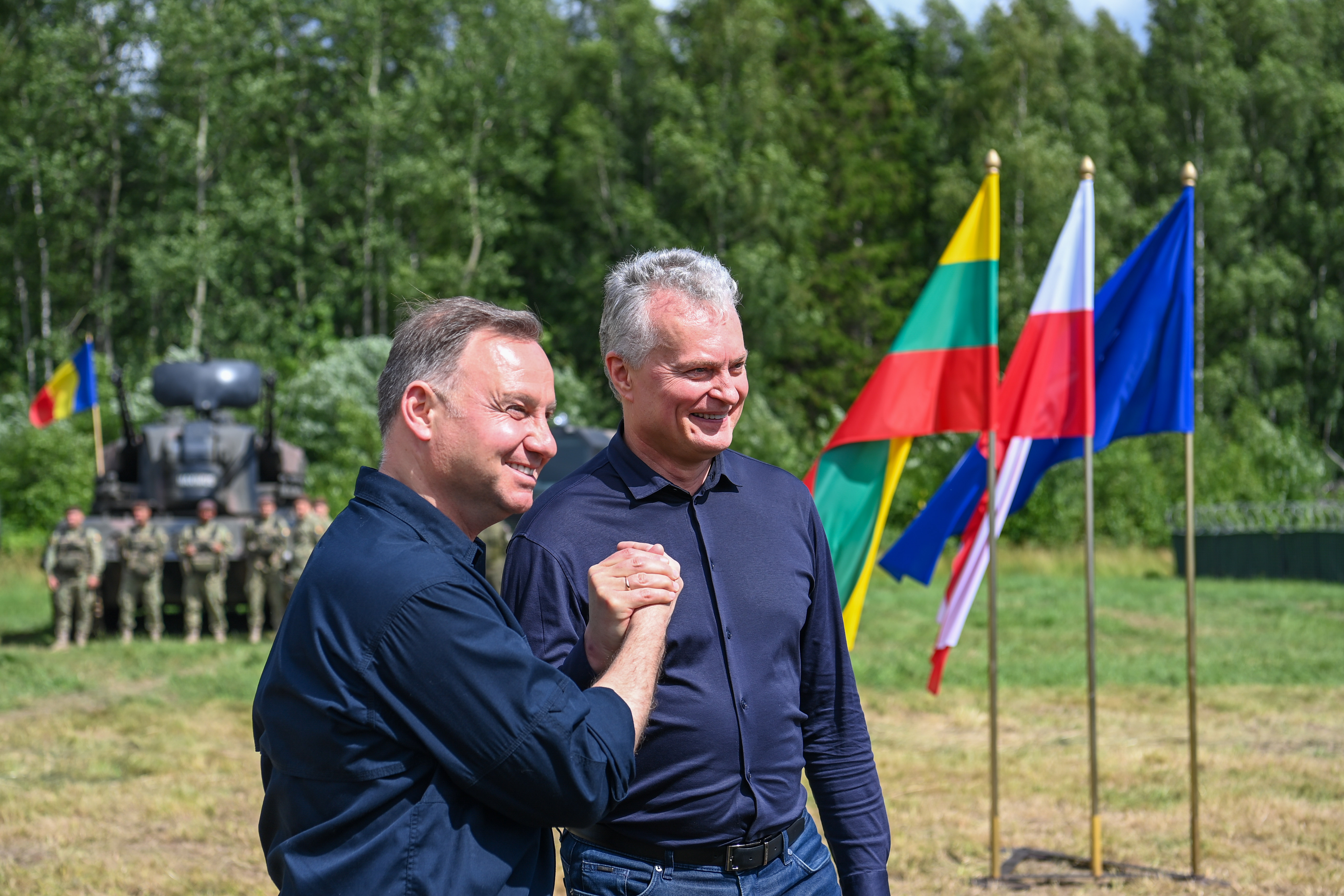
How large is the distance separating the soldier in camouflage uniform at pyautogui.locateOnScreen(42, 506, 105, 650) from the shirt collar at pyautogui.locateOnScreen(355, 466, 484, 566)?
13.4 metres

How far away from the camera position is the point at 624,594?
1.96 metres

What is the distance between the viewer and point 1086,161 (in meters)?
5.30

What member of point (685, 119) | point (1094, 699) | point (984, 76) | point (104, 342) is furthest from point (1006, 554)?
point (104, 342)

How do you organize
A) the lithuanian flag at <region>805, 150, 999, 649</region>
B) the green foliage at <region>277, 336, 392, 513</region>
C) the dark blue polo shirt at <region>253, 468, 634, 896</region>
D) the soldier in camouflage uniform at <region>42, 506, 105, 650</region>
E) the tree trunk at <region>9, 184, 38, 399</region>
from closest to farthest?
the dark blue polo shirt at <region>253, 468, 634, 896</region> < the lithuanian flag at <region>805, 150, 999, 649</region> < the soldier in camouflage uniform at <region>42, 506, 105, 650</region> < the green foliage at <region>277, 336, 392, 513</region> < the tree trunk at <region>9, 184, 38, 399</region>

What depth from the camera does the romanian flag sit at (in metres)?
17.0

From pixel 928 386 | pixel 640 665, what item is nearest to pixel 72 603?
pixel 928 386

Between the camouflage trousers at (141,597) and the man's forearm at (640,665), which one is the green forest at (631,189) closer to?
the camouflage trousers at (141,597)

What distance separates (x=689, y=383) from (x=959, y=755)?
6.42 m

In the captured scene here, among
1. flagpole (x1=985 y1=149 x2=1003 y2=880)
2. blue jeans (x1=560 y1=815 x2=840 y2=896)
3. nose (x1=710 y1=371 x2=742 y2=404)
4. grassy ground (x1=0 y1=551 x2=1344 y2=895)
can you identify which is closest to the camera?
blue jeans (x1=560 y1=815 x2=840 y2=896)

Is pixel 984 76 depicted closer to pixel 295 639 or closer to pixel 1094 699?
pixel 1094 699

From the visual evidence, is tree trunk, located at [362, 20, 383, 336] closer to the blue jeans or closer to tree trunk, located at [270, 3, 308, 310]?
tree trunk, located at [270, 3, 308, 310]

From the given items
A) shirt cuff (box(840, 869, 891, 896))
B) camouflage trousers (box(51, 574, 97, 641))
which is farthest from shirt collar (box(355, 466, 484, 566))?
camouflage trousers (box(51, 574, 97, 641))

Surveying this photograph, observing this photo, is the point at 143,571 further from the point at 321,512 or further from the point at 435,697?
the point at 435,697

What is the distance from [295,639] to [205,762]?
7142 mm
